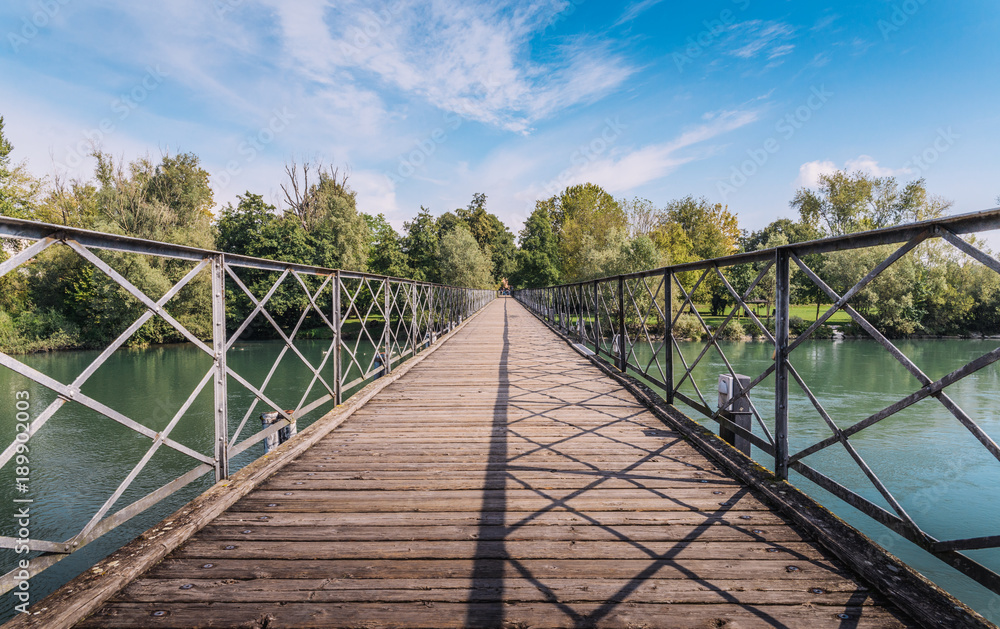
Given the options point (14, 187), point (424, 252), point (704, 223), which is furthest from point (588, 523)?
point (704, 223)

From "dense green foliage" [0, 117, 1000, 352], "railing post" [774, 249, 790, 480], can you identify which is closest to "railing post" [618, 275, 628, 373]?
"railing post" [774, 249, 790, 480]

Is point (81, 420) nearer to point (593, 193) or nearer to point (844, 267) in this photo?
point (844, 267)

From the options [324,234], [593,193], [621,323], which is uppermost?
[593,193]

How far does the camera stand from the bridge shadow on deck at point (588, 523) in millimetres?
1344

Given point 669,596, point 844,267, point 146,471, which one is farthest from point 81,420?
point 844,267

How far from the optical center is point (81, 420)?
37.2ft

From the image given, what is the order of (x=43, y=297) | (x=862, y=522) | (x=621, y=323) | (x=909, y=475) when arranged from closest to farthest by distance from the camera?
1. (x=621, y=323)
2. (x=862, y=522)
3. (x=909, y=475)
4. (x=43, y=297)

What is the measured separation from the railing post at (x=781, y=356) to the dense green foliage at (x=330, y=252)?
1209cm

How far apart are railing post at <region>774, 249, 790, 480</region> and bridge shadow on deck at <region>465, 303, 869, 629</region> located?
0.28 m

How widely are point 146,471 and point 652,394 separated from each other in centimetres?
979

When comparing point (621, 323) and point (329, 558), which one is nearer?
point (329, 558)

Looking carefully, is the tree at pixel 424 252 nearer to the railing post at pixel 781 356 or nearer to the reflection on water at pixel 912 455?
the reflection on water at pixel 912 455

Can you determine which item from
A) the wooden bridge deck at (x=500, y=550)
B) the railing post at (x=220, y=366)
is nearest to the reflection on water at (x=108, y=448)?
the railing post at (x=220, y=366)

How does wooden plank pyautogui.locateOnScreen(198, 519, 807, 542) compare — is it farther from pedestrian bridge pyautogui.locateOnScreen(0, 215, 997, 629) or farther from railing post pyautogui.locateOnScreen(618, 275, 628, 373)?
railing post pyautogui.locateOnScreen(618, 275, 628, 373)
